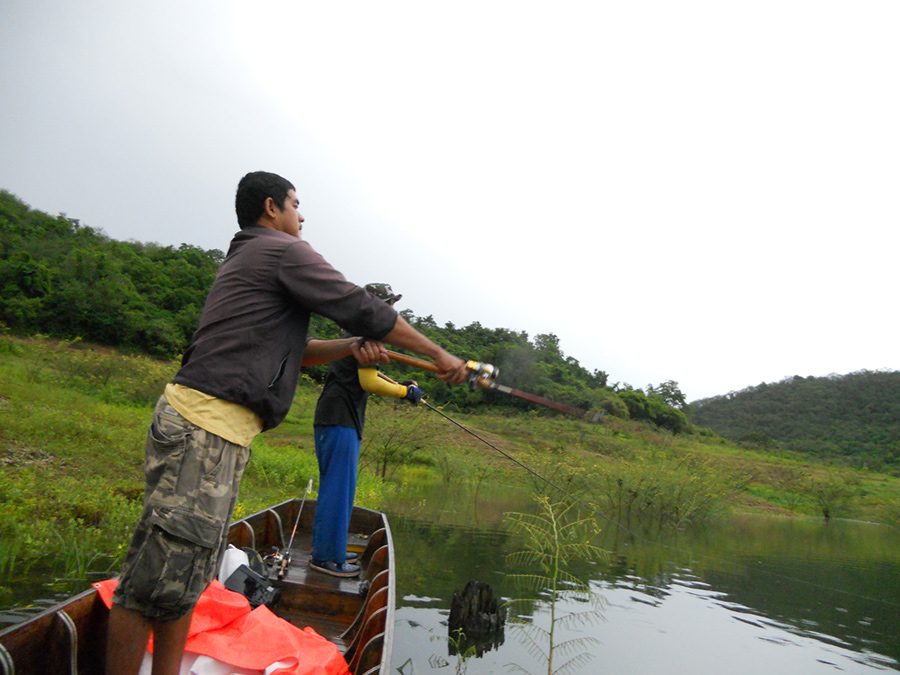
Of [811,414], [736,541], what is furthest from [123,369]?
[811,414]

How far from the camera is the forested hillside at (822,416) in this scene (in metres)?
52.6

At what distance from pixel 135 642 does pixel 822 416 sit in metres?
77.8

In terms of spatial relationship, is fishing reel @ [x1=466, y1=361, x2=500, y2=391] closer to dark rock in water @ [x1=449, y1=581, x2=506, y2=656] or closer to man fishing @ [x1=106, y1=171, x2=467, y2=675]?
man fishing @ [x1=106, y1=171, x2=467, y2=675]

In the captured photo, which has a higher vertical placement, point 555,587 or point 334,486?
point 334,486

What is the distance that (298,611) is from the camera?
140 inches

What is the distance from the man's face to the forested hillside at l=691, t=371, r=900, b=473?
173ft

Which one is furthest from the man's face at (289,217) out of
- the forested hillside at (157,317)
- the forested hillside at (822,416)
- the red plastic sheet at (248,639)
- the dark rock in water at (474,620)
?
the forested hillside at (822,416)

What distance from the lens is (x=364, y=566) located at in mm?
4734

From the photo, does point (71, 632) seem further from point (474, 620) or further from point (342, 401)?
point (474, 620)

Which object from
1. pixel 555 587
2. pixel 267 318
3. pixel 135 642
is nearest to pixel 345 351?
pixel 267 318

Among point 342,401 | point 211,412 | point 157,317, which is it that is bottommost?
point 211,412

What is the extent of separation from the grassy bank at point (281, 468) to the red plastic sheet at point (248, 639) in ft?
8.96

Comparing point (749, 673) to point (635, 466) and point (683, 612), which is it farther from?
point (635, 466)

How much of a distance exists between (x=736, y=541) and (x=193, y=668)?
1620 centimetres
